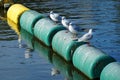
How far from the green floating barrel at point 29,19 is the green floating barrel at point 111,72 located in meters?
10.5

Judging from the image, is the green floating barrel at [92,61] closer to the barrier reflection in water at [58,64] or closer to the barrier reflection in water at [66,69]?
the barrier reflection in water at [66,69]

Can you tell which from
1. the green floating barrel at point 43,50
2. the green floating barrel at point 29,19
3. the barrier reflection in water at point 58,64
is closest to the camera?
the barrier reflection in water at point 58,64

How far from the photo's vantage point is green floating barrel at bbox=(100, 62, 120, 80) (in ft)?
46.0

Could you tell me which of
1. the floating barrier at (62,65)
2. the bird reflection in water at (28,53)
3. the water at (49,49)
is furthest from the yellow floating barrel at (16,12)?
the floating barrier at (62,65)

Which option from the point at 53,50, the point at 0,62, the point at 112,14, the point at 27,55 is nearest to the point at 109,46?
the point at 53,50

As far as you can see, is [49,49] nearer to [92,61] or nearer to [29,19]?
[29,19]

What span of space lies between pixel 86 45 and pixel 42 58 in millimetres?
3590

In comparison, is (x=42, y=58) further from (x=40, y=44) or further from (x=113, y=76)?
(x=113, y=76)

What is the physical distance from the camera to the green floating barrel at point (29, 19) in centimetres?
2484

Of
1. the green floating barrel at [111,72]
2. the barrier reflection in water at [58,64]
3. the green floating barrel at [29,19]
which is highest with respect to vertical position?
the green floating barrel at [111,72]

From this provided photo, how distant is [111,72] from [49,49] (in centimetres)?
770

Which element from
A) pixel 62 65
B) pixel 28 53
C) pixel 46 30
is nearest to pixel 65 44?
pixel 62 65

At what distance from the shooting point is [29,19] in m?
25.4

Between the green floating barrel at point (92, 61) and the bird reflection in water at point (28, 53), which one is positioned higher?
the green floating barrel at point (92, 61)
